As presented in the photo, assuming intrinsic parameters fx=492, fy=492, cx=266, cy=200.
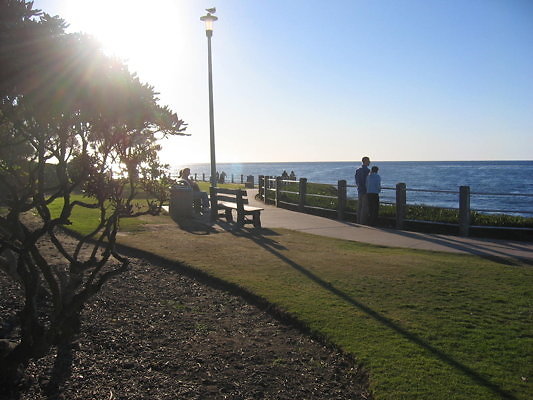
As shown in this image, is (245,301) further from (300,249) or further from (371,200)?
(371,200)

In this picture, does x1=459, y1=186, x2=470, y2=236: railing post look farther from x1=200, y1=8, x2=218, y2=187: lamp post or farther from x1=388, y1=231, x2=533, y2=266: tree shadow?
x1=200, y1=8, x2=218, y2=187: lamp post

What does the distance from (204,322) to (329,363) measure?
1.69 meters

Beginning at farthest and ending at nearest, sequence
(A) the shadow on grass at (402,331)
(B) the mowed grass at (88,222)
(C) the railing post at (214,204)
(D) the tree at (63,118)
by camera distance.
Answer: (C) the railing post at (214,204), (B) the mowed grass at (88,222), (A) the shadow on grass at (402,331), (D) the tree at (63,118)

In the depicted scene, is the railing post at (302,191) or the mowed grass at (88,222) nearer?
the mowed grass at (88,222)

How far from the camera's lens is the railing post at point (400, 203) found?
39.5 feet

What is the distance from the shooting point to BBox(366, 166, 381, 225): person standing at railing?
1275 centimetres

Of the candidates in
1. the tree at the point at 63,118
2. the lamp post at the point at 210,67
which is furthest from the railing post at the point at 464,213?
the tree at the point at 63,118

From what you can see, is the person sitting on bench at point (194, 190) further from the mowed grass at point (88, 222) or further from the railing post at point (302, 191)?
the railing post at point (302, 191)

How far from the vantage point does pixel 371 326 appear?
4.99m

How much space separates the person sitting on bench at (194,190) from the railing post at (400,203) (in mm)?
6523

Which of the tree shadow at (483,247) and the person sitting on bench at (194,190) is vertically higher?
the person sitting on bench at (194,190)

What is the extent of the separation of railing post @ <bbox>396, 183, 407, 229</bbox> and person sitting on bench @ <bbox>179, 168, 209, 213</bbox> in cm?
652

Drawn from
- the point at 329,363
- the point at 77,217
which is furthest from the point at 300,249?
the point at 77,217

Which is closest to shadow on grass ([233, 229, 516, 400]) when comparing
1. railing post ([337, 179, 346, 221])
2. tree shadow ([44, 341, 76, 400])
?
tree shadow ([44, 341, 76, 400])
